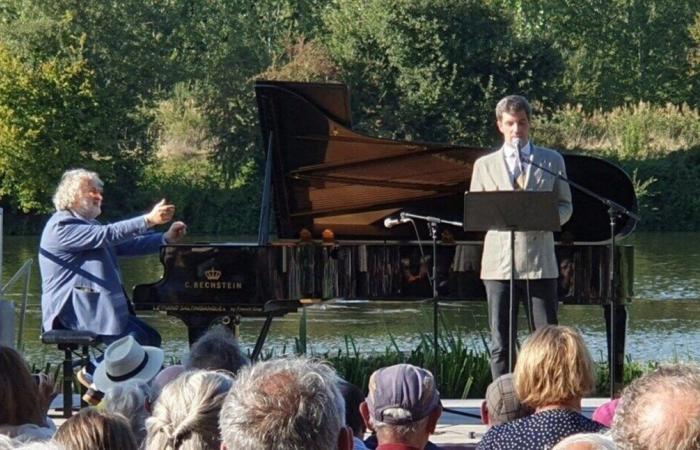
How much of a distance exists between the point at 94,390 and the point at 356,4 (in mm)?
40568

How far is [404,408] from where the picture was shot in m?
3.73

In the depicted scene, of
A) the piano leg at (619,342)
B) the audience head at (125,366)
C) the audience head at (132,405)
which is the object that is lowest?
the piano leg at (619,342)

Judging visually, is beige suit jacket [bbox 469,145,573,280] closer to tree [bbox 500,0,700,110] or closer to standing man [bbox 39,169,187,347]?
standing man [bbox 39,169,187,347]

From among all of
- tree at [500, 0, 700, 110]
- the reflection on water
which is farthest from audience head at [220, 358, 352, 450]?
tree at [500, 0, 700, 110]

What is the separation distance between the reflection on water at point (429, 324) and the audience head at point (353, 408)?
6.43 meters

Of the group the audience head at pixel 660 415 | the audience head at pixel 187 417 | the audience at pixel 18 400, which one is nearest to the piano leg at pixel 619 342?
the audience at pixel 18 400

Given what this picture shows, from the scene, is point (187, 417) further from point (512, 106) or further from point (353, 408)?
point (512, 106)

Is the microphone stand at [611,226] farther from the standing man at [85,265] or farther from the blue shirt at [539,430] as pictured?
the blue shirt at [539,430]

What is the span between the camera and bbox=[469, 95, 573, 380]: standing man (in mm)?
7266

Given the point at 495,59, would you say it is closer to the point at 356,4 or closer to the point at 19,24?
the point at 356,4

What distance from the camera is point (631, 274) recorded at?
880 cm

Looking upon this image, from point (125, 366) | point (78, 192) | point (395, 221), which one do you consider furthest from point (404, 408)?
point (395, 221)

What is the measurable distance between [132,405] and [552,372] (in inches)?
51.8

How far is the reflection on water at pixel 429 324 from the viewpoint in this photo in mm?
13031
